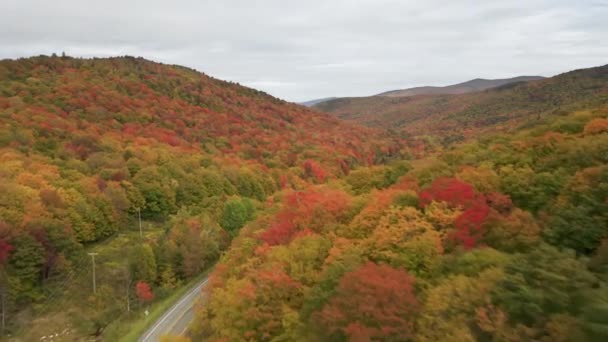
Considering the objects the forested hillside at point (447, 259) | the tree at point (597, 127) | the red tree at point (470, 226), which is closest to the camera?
the forested hillside at point (447, 259)

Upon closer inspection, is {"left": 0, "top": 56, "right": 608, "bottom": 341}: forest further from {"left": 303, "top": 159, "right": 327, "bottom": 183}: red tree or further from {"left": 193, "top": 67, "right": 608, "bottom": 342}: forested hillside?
{"left": 303, "top": 159, "right": 327, "bottom": 183}: red tree

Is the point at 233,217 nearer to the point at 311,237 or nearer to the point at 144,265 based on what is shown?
the point at 144,265

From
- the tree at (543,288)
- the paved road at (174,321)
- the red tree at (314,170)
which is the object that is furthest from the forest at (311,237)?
the red tree at (314,170)

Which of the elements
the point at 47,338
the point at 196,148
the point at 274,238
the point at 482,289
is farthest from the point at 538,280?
the point at 196,148

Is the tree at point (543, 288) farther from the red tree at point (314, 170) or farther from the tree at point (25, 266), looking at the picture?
the red tree at point (314, 170)

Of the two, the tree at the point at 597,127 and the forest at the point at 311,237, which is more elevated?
the tree at the point at 597,127

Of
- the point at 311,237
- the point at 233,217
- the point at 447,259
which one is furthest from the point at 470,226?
the point at 233,217

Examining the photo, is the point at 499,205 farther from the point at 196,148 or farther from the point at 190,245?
the point at 196,148
